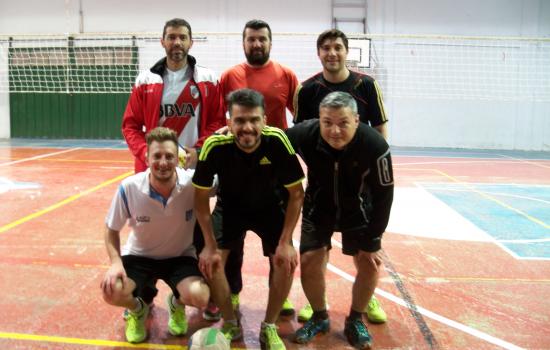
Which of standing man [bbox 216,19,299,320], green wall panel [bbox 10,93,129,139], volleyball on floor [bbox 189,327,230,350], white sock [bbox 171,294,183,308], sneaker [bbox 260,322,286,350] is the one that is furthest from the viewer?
green wall panel [bbox 10,93,129,139]

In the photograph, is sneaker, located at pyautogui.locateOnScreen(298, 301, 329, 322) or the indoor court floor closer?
the indoor court floor

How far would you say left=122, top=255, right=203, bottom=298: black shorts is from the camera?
257cm

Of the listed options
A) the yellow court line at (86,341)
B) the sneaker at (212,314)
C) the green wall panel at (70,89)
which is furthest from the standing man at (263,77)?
the green wall panel at (70,89)

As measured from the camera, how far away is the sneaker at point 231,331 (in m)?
2.56

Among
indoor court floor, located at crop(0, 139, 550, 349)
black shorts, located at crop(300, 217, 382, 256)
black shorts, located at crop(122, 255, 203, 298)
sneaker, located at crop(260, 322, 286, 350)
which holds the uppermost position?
black shorts, located at crop(300, 217, 382, 256)

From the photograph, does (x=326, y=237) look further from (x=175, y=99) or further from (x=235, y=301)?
(x=175, y=99)

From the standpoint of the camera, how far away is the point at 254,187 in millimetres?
2547

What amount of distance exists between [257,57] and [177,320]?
5.82ft

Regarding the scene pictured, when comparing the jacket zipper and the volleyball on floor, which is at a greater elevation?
the jacket zipper

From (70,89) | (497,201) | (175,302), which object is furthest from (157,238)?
(70,89)

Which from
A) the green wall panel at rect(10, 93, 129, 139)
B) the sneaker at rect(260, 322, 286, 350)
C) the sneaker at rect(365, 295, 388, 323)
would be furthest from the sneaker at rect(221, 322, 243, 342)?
the green wall panel at rect(10, 93, 129, 139)

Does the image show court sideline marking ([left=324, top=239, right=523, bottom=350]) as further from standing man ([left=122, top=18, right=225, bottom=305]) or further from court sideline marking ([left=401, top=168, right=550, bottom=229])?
court sideline marking ([left=401, top=168, right=550, bottom=229])

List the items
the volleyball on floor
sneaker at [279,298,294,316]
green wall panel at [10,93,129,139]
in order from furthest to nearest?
green wall panel at [10,93,129,139]
sneaker at [279,298,294,316]
the volleyball on floor

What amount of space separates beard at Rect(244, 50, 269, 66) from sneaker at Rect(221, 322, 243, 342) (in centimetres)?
173
